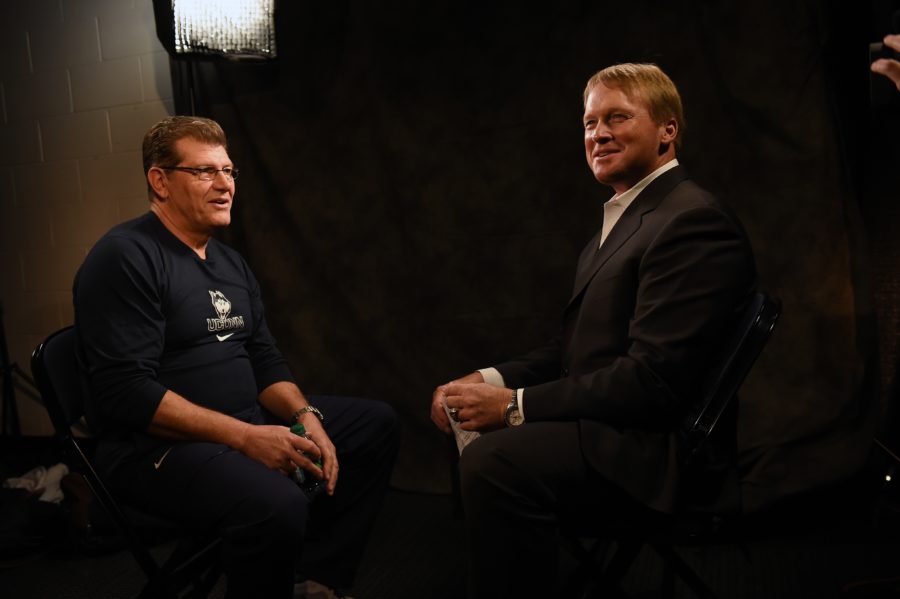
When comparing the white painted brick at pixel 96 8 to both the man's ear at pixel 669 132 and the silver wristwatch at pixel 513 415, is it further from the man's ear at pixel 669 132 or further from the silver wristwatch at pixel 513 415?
the silver wristwatch at pixel 513 415

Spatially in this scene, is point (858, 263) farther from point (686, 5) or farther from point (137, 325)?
point (137, 325)

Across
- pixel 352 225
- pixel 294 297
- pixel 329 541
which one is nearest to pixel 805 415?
pixel 329 541

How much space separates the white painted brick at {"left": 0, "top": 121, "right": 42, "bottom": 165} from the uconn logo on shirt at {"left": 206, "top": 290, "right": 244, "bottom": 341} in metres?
2.39

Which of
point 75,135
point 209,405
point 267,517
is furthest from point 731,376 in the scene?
point 75,135

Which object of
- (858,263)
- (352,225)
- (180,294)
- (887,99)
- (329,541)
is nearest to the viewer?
(887,99)

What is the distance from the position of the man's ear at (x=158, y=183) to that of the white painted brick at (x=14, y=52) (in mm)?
2335

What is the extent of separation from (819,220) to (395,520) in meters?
1.97

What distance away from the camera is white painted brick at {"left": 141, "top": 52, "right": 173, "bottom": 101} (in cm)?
337

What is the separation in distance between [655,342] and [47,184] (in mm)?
3429

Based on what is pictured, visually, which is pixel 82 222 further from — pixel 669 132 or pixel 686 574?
pixel 686 574

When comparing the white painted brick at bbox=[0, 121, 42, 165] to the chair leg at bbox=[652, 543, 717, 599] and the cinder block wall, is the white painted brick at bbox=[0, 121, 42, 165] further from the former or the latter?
the chair leg at bbox=[652, 543, 717, 599]

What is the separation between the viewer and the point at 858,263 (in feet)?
8.05

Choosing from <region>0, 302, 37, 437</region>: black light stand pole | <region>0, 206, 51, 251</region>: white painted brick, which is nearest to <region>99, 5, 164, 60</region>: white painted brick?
<region>0, 206, 51, 251</region>: white painted brick

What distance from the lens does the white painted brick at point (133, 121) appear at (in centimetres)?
340
